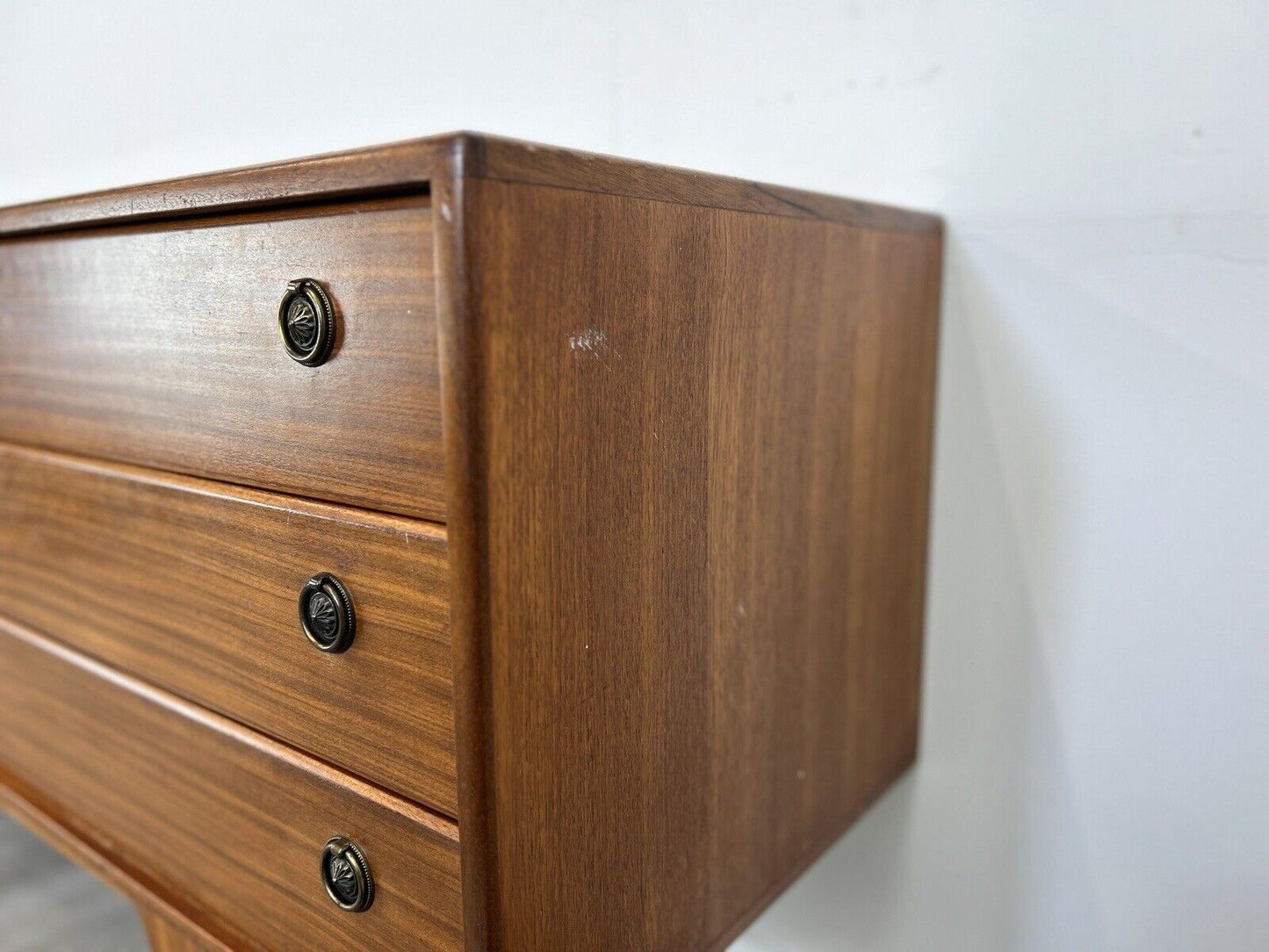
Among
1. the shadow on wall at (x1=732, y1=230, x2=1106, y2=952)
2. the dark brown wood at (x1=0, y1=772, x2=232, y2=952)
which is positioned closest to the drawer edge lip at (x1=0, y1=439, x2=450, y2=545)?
the dark brown wood at (x1=0, y1=772, x2=232, y2=952)

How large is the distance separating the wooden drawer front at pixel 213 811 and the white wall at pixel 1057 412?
18.9 inches

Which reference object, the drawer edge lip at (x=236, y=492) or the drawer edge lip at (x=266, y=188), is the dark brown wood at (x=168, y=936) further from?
the drawer edge lip at (x=266, y=188)

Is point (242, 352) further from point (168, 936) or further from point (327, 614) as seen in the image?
point (168, 936)

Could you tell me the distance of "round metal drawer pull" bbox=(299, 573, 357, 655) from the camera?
0.49 metres

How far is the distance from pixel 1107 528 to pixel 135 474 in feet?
2.13

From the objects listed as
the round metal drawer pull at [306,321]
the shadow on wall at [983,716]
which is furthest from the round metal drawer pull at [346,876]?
the shadow on wall at [983,716]

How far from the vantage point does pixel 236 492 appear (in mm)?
542

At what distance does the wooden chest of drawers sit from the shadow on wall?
0.19 feet

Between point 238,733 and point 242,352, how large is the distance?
22 cm

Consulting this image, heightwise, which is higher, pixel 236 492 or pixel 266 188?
pixel 266 188

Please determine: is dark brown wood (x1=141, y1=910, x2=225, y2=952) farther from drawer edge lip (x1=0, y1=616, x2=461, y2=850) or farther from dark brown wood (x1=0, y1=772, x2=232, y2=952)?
drawer edge lip (x1=0, y1=616, x2=461, y2=850)

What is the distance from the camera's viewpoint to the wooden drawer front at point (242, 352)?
43cm

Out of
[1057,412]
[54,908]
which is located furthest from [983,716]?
[54,908]

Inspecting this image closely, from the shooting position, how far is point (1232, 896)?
2.28 feet
